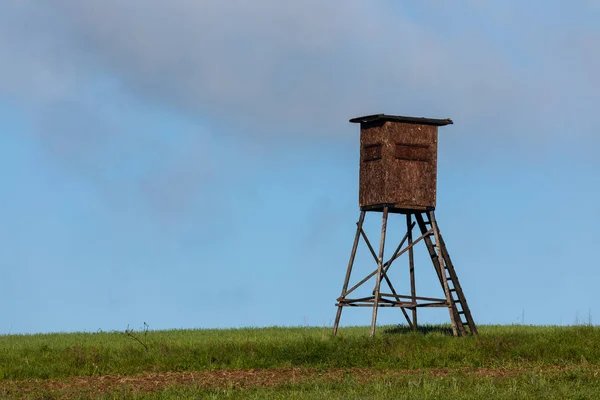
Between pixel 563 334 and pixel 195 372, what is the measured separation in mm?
10996

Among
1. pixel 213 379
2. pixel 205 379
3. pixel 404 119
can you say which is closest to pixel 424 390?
pixel 213 379

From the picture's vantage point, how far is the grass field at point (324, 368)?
19969 mm

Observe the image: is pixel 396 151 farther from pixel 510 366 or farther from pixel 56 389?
pixel 56 389

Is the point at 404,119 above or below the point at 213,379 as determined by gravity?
above

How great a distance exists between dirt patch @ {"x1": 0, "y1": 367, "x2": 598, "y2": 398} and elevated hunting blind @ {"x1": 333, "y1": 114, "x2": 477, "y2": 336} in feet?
19.4

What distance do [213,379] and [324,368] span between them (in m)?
3.17

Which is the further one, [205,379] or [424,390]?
[205,379]

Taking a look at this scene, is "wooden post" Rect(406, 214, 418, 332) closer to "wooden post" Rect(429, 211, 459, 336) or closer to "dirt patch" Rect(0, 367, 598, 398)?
"wooden post" Rect(429, 211, 459, 336)

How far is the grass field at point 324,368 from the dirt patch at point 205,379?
24mm

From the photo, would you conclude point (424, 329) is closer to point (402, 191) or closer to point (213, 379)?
point (402, 191)

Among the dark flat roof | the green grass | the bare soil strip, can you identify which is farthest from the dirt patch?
the dark flat roof

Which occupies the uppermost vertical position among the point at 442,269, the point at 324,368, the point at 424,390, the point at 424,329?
the point at 442,269

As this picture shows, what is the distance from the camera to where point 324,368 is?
2419cm

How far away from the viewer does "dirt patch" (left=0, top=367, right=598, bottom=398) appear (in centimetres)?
2112
